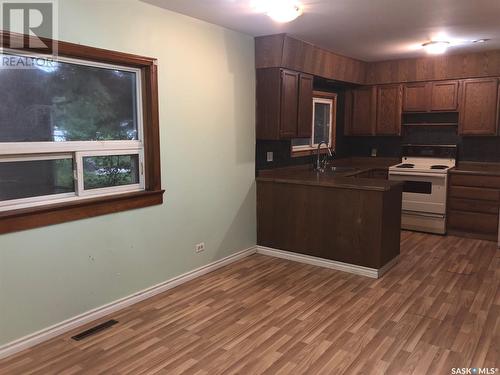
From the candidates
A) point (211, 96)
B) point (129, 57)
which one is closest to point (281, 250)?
point (211, 96)

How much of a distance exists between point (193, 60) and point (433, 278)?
2926 millimetres

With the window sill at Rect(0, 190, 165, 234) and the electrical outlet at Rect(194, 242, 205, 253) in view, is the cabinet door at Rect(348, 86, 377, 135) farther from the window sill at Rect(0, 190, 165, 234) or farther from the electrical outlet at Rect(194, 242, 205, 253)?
the window sill at Rect(0, 190, 165, 234)

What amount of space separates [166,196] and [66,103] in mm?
1074

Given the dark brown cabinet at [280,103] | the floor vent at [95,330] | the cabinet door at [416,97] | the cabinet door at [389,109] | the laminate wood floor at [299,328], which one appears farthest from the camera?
the cabinet door at [389,109]

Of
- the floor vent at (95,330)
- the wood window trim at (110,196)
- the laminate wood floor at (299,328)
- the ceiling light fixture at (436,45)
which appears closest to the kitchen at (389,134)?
the laminate wood floor at (299,328)

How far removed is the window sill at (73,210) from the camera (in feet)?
8.04

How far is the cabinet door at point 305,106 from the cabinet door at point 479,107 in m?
2.13

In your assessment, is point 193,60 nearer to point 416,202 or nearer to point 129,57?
point 129,57

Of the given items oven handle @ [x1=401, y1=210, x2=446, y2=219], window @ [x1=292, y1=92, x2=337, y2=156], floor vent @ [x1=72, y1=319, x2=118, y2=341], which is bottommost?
floor vent @ [x1=72, y1=319, x2=118, y2=341]

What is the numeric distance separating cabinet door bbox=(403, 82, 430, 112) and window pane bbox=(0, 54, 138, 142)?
153 inches

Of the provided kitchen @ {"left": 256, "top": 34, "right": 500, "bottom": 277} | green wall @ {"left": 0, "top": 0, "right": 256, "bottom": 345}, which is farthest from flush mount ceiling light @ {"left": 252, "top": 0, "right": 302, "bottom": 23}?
kitchen @ {"left": 256, "top": 34, "right": 500, "bottom": 277}

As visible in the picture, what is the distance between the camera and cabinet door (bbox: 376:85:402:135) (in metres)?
5.67

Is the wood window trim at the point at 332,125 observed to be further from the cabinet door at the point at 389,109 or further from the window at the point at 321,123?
the cabinet door at the point at 389,109

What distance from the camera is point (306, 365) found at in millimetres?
2408
